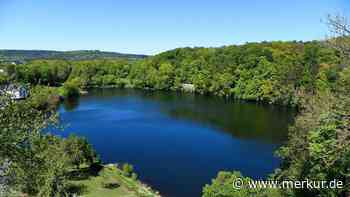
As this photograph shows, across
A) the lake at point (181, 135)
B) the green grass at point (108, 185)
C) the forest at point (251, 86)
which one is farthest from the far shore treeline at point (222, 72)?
the green grass at point (108, 185)

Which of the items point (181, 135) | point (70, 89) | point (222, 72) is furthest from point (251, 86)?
point (70, 89)

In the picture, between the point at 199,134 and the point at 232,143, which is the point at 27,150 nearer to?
the point at 232,143

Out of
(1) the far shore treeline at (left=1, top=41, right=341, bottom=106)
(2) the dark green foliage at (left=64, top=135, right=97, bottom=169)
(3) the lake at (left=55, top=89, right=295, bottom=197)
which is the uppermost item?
(1) the far shore treeline at (left=1, top=41, right=341, bottom=106)

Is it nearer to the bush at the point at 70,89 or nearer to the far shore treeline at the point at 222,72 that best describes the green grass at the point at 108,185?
the far shore treeline at the point at 222,72

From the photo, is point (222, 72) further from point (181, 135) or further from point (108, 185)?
point (108, 185)

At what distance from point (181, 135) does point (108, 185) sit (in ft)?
49.3

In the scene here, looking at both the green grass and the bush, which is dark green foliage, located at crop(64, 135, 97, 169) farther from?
the bush

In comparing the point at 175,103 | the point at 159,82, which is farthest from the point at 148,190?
the point at 159,82

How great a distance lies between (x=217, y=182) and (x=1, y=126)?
A: 8869 mm

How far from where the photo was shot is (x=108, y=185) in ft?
64.1

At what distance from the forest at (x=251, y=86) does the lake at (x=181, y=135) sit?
456 centimetres

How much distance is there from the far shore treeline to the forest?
160 mm

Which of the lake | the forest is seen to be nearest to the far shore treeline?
the forest

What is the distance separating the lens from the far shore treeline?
52.7m
